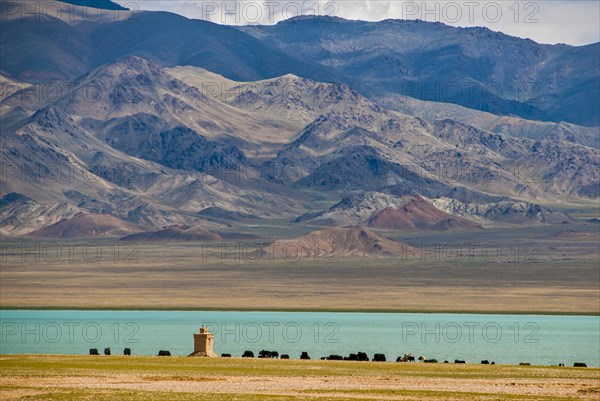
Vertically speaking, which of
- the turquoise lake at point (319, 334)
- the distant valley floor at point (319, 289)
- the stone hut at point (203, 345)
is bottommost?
the turquoise lake at point (319, 334)

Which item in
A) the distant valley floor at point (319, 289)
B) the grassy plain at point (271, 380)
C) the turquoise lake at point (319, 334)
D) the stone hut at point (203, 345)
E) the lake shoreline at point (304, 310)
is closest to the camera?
the grassy plain at point (271, 380)

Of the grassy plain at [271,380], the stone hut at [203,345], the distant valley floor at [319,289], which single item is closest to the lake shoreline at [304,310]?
the distant valley floor at [319,289]

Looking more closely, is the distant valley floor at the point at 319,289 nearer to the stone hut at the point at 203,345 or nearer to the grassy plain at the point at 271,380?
the stone hut at the point at 203,345

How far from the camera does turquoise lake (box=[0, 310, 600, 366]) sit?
284 feet

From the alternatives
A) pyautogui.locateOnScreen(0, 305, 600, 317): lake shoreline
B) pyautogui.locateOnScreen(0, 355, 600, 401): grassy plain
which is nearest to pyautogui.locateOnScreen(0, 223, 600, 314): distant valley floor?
pyautogui.locateOnScreen(0, 305, 600, 317): lake shoreline

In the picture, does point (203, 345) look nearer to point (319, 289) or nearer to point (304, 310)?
point (304, 310)

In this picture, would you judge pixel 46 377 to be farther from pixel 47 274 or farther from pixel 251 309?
pixel 47 274

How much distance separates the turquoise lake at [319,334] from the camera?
A: 8669 cm

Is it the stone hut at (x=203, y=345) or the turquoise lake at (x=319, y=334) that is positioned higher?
the stone hut at (x=203, y=345)

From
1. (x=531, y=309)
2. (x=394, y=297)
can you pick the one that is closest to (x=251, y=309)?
(x=394, y=297)

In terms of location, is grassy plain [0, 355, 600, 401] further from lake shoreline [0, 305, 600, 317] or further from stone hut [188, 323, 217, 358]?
lake shoreline [0, 305, 600, 317]

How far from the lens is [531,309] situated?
147375mm

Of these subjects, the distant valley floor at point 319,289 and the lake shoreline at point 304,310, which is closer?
the lake shoreline at point 304,310

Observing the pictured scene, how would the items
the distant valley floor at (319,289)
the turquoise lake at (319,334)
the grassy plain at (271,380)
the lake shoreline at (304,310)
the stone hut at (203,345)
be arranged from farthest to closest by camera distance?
the distant valley floor at (319,289)
the lake shoreline at (304,310)
the turquoise lake at (319,334)
the stone hut at (203,345)
the grassy plain at (271,380)
